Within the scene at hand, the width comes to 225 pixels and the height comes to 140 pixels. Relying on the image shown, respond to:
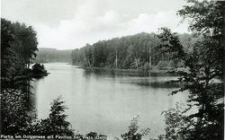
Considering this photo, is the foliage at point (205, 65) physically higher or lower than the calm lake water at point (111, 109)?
higher

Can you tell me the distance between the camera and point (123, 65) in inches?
3622

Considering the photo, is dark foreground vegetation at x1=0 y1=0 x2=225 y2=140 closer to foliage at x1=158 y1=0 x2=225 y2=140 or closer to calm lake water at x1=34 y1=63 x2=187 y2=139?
foliage at x1=158 y1=0 x2=225 y2=140

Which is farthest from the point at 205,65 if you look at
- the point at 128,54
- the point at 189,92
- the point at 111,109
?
the point at 128,54

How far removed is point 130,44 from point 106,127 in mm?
81941

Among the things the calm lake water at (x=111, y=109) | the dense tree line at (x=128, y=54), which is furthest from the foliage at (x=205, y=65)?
the dense tree line at (x=128, y=54)

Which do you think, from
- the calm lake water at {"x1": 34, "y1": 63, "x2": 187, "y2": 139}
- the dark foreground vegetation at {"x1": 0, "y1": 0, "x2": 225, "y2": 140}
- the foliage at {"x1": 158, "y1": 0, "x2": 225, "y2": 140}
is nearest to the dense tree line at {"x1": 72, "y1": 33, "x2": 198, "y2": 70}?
the calm lake water at {"x1": 34, "y1": 63, "x2": 187, "y2": 139}

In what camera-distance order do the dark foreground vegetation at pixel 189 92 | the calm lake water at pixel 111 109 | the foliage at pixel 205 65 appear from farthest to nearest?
the calm lake water at pixel 111 109 < the dark foreground vegetation at pixel 189 92 < the foliage at pixel 205 65

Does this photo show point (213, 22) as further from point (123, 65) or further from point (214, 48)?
point (123, 65)

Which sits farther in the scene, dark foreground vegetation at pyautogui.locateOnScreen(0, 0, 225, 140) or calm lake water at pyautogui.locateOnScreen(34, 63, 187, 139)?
calm lake water at pyautogui.locateOnScreen(34, 63, 187, 139)

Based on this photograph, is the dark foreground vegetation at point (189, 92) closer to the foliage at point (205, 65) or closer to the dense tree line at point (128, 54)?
the foliage at point (205, 65)

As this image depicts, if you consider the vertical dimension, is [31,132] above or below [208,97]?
below

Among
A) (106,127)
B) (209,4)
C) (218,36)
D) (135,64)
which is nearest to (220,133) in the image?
(218,36)

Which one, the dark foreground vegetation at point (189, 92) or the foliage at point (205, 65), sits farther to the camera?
the dark foreground vegetation at point (189, 92)

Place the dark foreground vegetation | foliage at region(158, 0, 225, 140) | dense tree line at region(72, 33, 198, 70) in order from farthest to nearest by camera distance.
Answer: dense tree line at region(72, 33, 198, 70), the dark foreground vegetation, foliage at region(158, 0, 225, 140)
